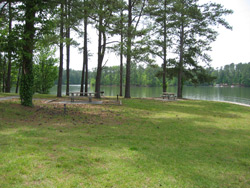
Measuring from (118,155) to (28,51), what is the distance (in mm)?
7518

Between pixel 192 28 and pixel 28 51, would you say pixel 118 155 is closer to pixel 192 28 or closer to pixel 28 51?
pixel 28 51

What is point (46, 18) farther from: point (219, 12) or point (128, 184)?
point (219, 12)

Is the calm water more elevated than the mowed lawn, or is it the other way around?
the calm water

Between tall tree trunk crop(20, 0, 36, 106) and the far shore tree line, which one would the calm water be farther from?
tall tree trunk crop(20, 0, 36, 106)

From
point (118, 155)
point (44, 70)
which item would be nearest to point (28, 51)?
point (118, 155)

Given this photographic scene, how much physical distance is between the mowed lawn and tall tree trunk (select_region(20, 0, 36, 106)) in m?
2.05

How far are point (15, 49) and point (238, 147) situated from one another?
9397 mm

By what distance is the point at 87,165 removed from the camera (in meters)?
3.86

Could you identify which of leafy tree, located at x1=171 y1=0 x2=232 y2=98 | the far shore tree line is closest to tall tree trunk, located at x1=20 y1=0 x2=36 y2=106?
the far shore tree line

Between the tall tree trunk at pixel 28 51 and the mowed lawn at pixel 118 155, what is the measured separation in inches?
80.8

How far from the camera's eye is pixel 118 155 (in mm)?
4461

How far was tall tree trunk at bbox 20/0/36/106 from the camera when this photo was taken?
901 centimetres

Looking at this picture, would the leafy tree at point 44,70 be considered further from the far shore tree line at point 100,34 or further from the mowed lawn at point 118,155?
the mowed lawn at point 118,155

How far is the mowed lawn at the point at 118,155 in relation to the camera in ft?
11.1
